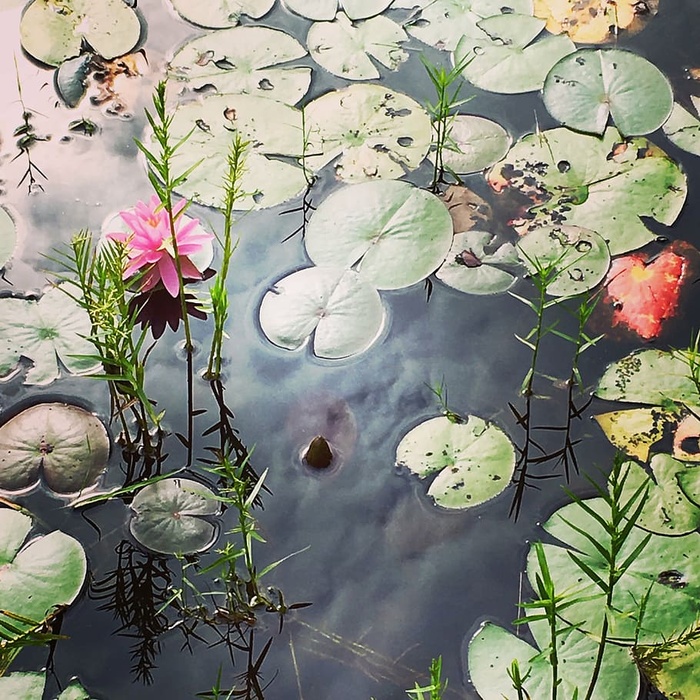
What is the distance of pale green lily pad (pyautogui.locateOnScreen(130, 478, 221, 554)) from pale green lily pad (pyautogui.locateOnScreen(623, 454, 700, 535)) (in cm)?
70

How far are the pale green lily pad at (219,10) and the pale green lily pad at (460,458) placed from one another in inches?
48.1

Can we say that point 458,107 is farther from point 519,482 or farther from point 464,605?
point 464,605

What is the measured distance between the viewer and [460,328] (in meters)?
1.78

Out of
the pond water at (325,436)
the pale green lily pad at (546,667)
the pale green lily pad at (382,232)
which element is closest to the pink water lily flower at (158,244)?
the pond water at (325,436)

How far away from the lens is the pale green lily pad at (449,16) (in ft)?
7.30

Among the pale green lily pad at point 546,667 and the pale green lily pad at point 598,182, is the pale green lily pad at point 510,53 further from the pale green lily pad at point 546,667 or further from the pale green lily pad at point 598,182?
the pale green lily pad at point 546,667

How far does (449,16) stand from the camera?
2260 millimetres

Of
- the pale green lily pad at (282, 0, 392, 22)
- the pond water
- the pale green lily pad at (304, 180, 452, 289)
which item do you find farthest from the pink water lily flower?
the pale green lily pad at (282, 0, 392, 22)

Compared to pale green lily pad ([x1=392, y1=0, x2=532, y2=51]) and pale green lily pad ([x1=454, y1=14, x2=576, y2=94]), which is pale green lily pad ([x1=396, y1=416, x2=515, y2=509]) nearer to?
pale green lily pad ([x1=454, y1=14, x2=576, y2=94])

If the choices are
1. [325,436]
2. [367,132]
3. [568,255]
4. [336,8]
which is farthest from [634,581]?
[336,8]

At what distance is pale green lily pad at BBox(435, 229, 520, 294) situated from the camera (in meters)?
1.83

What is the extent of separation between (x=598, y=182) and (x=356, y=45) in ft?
2.24

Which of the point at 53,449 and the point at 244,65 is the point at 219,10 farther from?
the point at 53,449

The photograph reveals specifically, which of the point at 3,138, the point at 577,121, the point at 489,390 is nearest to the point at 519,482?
the point at 489,390
